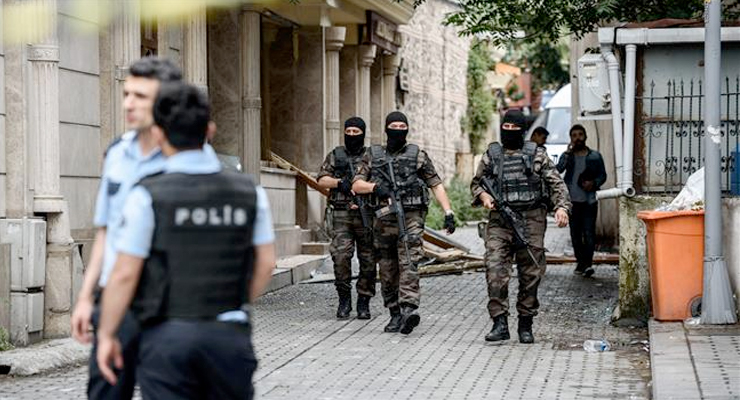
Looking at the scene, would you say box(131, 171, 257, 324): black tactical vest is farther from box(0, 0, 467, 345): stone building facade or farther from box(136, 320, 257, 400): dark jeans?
box(0, 0, 467, 345): stone building facade

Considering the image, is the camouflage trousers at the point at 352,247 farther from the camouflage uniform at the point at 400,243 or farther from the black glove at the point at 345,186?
the camouflage uniform at the point at 400,243

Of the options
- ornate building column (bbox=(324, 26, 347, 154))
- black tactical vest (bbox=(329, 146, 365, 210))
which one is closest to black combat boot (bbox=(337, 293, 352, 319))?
black tactical vest (bbox=(329, 146, 365, 210))

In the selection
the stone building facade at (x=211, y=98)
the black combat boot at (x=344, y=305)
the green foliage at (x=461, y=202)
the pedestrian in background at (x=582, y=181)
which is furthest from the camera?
the green foliage at (x=461, y=202)

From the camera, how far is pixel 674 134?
13.5 m

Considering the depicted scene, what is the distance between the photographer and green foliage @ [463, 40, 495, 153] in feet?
125

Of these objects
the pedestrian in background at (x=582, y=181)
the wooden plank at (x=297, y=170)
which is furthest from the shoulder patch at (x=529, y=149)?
the wooden plank at (x=297, y=170)

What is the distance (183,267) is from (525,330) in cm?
742

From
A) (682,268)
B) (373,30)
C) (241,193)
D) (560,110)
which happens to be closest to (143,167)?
(241,193)

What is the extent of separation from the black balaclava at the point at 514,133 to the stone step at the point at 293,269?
513 cm

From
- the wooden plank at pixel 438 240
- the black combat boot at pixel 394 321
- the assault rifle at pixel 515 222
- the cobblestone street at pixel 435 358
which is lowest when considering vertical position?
the cobblestone street at pixel 435 358

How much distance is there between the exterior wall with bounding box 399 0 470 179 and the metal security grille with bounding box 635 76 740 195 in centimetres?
1581

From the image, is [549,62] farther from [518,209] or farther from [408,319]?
[518,209]

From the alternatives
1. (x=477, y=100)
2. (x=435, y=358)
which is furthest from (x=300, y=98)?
(x=477, y=100)

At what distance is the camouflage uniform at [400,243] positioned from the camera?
503 inches
